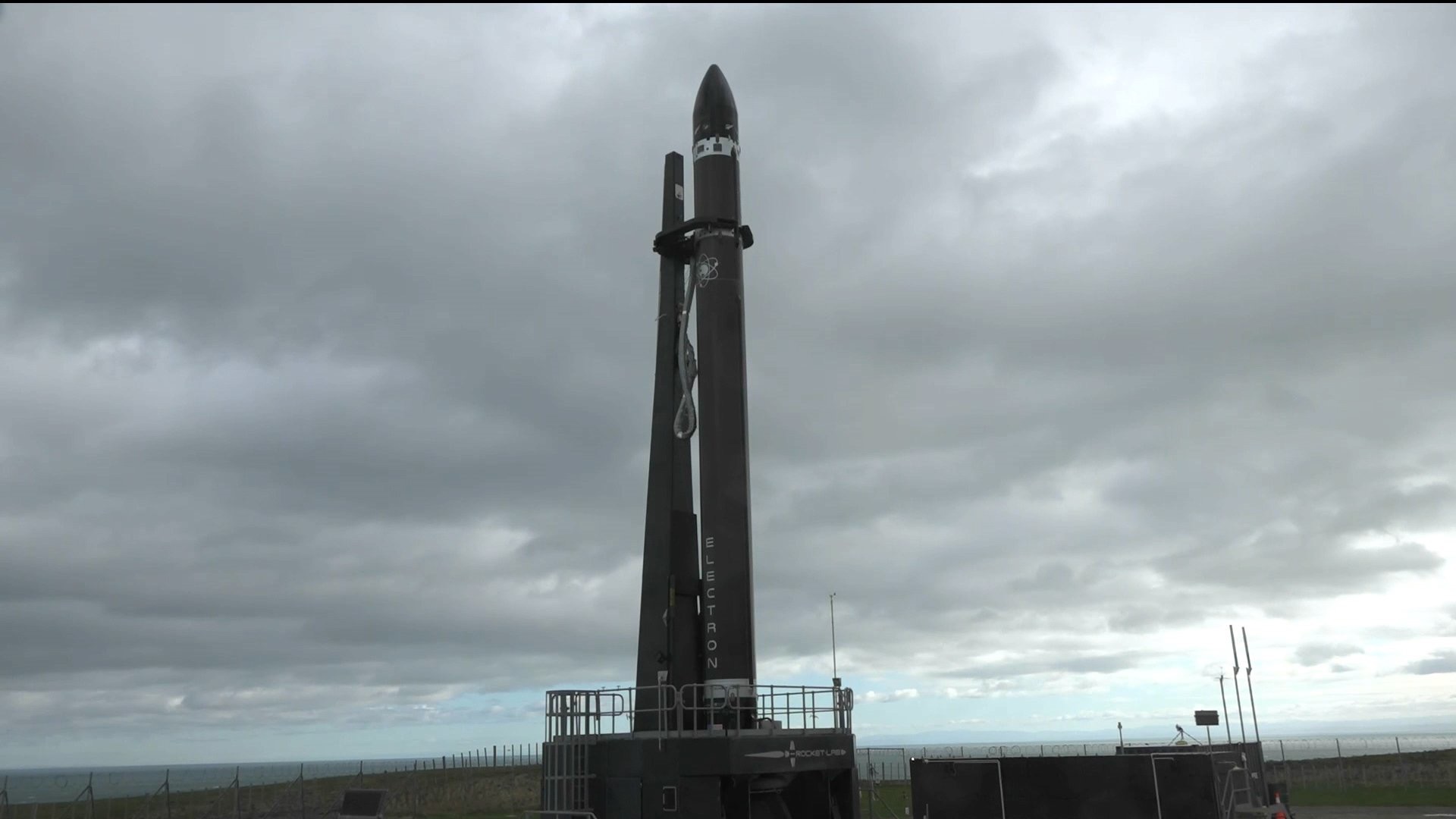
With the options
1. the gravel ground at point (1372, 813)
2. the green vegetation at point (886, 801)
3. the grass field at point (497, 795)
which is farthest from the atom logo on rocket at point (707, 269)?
the gravel ground at point (1372, 813)

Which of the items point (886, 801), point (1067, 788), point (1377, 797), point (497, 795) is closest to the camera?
point (1067, 788)

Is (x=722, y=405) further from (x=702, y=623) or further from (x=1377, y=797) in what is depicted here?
(x=1377, y=797)

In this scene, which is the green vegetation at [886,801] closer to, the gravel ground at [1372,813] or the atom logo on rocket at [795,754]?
the atom logo on rocket at [795,754]

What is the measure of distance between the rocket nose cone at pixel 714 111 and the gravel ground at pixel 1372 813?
28.8m

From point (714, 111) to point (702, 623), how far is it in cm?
1221

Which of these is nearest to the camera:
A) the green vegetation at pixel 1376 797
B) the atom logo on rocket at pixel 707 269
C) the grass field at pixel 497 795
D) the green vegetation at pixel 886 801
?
the atom logo on rocket at pixel 707 269

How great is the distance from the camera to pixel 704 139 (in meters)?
26.0

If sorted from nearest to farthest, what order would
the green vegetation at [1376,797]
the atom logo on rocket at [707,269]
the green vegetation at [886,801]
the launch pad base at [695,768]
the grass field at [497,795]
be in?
1. the launch pad base at [695,768]
2. the atom logo on rocket at [707,269]
3. the green vegetation at [886,801]
4. the green vegetation at [1376,797]
5. the grass field at [497,795]

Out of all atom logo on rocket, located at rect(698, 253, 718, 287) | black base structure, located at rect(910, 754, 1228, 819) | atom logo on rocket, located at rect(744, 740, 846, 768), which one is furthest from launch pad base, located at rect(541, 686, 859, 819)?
atom logo on rocket, located at rect(698, 253, 718, 287)

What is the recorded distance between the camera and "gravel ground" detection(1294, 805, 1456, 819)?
3425cm

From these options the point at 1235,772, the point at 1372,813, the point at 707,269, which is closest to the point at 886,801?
the point at 1372,813

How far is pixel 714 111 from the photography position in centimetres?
2608

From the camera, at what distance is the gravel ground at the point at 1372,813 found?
34.2 metres

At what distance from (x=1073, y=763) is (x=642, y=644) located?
1054cm
